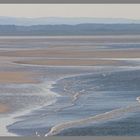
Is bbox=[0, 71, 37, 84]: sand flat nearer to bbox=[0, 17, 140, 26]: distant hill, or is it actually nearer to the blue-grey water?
the blue-grey water

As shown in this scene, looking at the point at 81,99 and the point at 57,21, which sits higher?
the point at 57,21

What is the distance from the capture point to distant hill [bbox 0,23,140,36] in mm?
18703

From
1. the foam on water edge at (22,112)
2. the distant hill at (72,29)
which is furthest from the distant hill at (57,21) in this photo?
the foam on water edge at (22,112)

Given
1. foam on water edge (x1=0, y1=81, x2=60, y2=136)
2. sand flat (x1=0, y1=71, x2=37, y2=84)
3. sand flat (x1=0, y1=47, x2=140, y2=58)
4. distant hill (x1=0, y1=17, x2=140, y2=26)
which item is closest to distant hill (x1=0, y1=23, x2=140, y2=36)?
distant hill (x1=0, y1=17, x2=140, y2=26)

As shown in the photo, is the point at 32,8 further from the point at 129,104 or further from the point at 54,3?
the point at 129,104

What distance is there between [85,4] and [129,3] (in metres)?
0.44

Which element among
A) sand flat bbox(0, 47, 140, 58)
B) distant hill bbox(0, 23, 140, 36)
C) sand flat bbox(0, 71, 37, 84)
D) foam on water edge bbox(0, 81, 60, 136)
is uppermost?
distant hill bbox(0, 23, 140, 36)

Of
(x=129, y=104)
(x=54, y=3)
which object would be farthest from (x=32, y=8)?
(x=129, y=104)

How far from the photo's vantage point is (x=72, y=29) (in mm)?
18734

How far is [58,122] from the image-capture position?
1867 centimetres

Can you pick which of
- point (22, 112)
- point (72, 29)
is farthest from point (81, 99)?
point (72, 29)

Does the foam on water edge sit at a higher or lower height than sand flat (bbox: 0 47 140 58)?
lower

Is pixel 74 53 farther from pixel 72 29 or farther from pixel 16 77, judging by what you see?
pixel 16 77

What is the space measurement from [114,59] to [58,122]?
A: 33.3 inches
